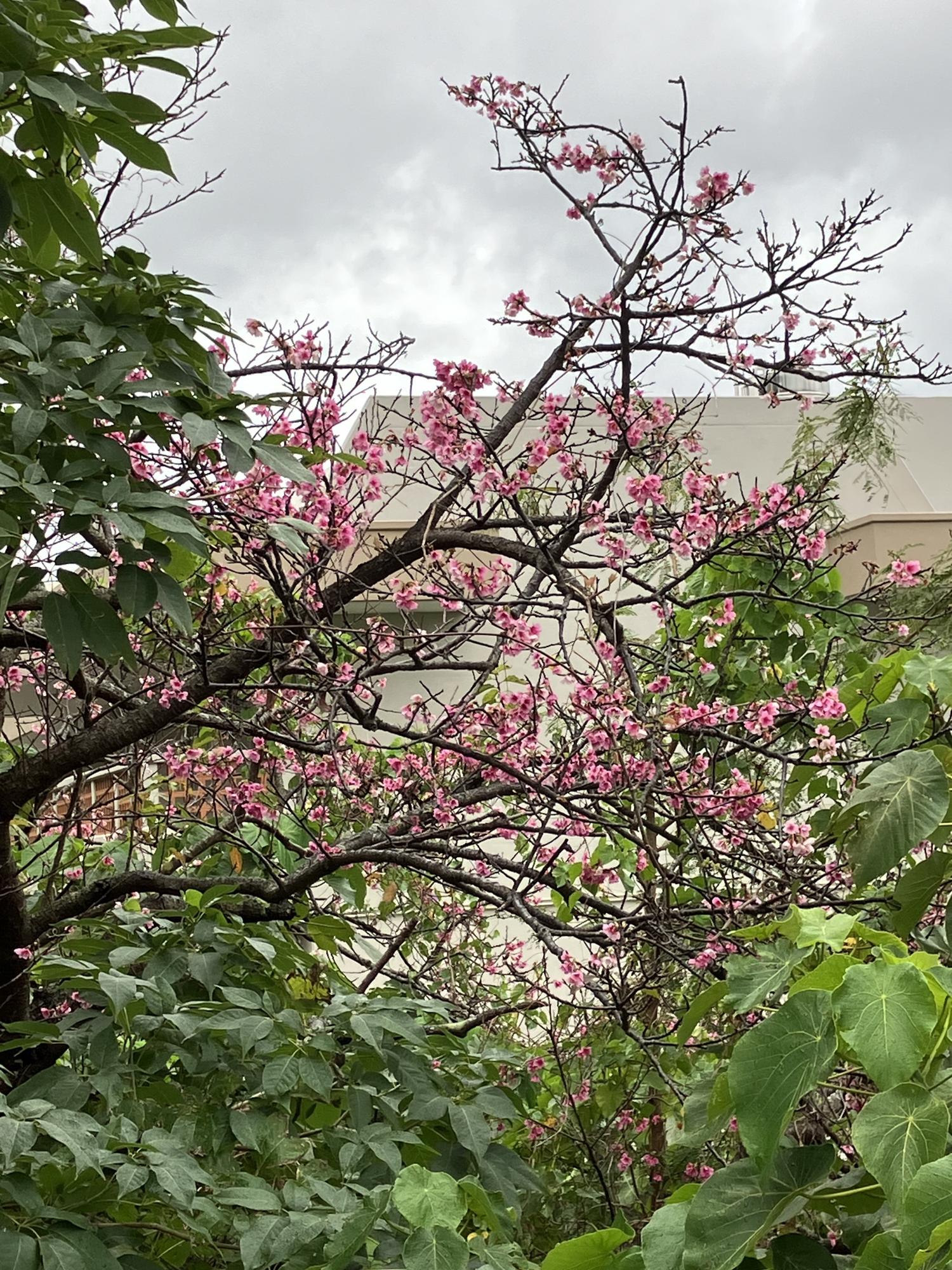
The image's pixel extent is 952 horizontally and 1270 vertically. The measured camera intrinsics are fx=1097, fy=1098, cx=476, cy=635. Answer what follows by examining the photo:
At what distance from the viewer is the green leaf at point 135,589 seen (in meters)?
1.51

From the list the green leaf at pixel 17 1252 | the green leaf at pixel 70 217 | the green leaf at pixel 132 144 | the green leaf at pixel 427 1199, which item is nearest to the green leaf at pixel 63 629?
the green leaf at pixel 70 217

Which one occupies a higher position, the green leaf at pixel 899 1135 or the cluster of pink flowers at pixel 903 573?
the cluster of pink flowers at pixel 903 573

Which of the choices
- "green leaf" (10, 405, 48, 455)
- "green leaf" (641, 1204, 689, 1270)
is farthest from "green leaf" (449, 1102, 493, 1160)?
"green leaf" (10, 405, 48, 455)

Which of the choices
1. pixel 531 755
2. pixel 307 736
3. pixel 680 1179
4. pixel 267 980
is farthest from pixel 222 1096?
pixel 307 736

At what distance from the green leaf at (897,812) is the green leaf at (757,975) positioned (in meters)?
0.26

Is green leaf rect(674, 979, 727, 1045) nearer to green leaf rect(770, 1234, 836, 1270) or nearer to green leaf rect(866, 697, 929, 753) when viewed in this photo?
green leaf rect(770, 1234, 836, 1270)

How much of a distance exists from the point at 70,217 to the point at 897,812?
1.35 m

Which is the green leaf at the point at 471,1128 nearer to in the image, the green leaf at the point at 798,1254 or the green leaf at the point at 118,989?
the green leaf at the point at 118,989

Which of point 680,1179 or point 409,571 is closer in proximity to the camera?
point 680,1179

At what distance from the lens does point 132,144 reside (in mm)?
1461

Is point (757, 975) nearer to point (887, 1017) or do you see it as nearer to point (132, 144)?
point (887, 1017)

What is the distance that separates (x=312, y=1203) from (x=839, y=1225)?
0.75m

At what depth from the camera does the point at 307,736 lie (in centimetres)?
384

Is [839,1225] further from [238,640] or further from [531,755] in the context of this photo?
[238,640]
